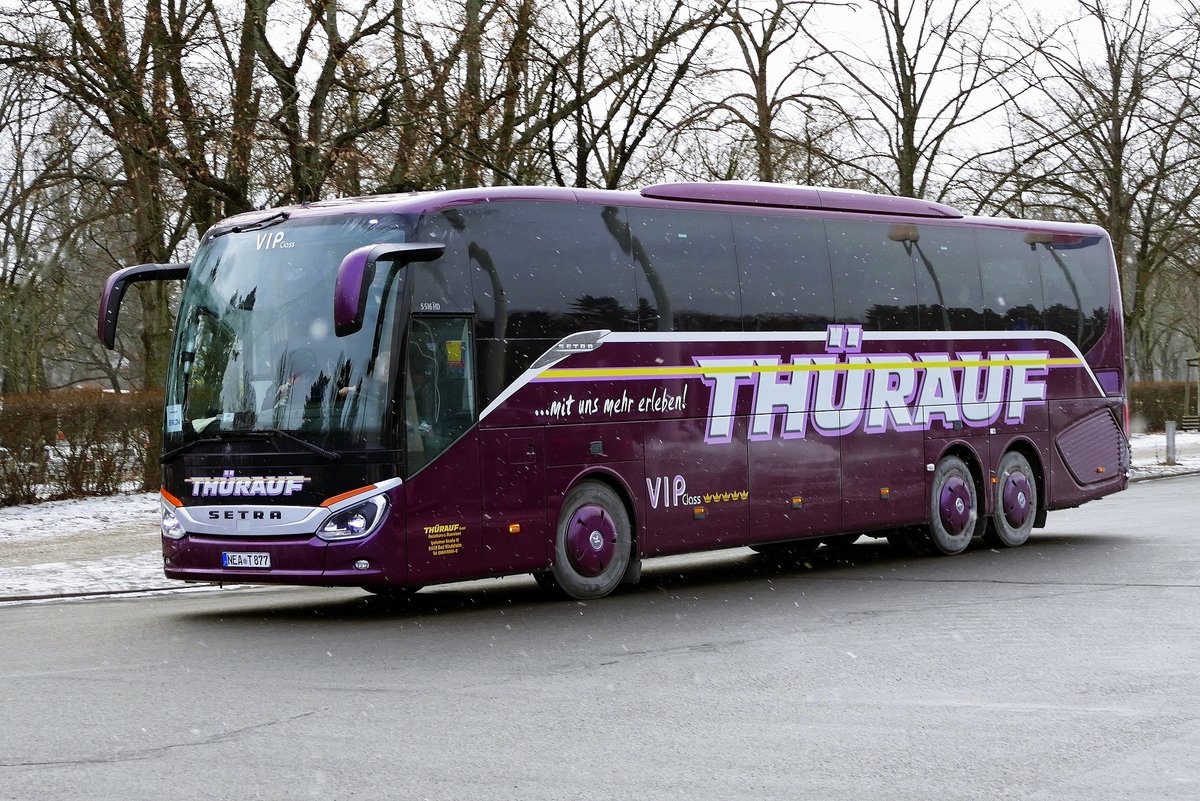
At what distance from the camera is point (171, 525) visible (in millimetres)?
13336

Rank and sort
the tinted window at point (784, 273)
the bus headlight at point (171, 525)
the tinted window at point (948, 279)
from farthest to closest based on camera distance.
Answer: the tinted window at point (948, 279), the tinted window at point (784, 273), the bus headlight at point (171, 525)

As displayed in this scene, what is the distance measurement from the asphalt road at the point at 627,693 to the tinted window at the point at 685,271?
2.44 meters

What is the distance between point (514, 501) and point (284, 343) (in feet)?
7.17

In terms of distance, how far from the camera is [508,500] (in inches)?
525

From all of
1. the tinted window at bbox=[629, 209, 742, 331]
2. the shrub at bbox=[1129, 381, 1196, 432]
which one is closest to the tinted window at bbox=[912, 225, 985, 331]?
the tinted window at bbox=[629, 209, 742, 331]

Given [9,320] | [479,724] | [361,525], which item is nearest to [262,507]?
[361,525]

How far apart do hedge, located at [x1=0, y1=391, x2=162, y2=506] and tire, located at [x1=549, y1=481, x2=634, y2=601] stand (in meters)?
10.6

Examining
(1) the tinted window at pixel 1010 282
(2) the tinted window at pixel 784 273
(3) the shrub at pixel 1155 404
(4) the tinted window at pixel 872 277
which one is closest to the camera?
(2) the tinted window at pixel 784 273

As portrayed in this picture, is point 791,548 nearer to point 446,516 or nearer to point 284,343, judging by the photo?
point 446,516

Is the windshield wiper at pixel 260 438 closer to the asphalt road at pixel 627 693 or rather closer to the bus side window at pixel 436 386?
the bus side window at pixel 436 386

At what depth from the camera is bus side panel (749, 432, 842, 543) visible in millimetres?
15664

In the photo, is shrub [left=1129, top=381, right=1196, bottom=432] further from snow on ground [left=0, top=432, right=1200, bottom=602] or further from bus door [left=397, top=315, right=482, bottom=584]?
bus door [left=397, top=315, right=482, bottom=584]

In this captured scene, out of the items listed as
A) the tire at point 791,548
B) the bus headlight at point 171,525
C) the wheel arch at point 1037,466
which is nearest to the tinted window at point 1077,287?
the wheel arch at point 1037,466

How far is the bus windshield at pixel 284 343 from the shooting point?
498 inches
